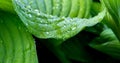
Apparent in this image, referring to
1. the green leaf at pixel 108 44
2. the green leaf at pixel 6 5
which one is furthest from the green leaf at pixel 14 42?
the green leaf at pixel 108 44

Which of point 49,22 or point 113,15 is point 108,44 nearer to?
point 113,15

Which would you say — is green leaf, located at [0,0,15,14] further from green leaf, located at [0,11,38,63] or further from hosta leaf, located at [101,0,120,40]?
hosta leaf, located at [101,0,120,40]

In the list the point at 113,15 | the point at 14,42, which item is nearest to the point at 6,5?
the point at 14,42

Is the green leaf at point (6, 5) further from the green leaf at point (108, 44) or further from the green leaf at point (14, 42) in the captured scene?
the green leaf at point (108, 44)

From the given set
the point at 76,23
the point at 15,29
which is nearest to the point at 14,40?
the point at 15,29

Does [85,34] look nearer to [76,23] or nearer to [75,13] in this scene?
[75,13]
